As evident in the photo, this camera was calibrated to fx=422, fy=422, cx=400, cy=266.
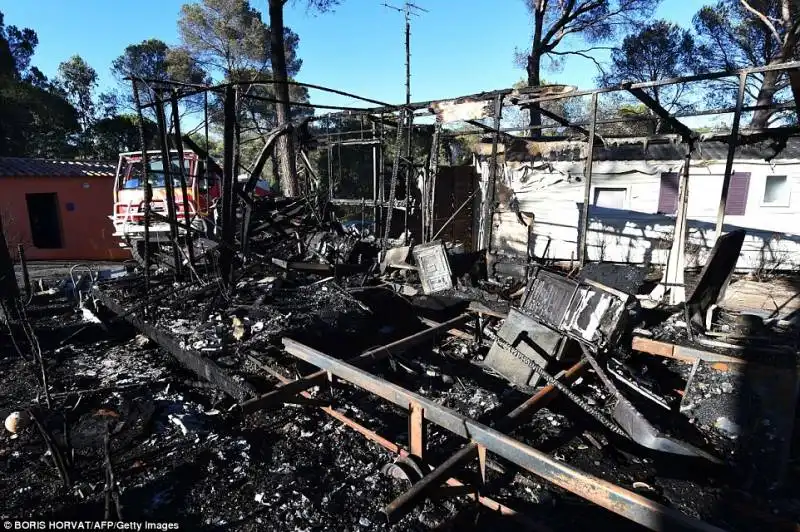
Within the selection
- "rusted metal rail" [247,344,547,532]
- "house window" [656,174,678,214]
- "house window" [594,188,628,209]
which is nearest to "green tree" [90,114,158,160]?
"house window" [594,188,628,209]

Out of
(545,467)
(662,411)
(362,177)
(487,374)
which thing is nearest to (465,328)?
(487,374)

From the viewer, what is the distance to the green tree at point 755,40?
12516mm

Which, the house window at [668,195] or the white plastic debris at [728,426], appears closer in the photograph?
the white plastic debris at [728,426]

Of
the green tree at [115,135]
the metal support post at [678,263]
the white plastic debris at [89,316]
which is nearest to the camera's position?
the metal support post at [678,263]

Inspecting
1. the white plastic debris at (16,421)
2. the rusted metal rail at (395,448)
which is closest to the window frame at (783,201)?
the rusted metal rail at (395,448)

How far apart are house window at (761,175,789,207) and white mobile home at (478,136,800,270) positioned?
0.02m

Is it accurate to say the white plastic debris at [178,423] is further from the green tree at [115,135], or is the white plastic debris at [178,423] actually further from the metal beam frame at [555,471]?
the green tree at [115,135]

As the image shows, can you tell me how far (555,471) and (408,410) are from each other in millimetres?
1084

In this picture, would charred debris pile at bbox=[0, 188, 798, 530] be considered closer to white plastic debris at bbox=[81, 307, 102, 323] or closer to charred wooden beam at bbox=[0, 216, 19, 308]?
white plastic debris at bbox=[81, 307, 102, 323]

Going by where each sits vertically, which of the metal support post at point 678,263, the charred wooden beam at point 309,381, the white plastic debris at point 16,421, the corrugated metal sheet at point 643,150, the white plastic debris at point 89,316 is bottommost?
the white plastic debris at point 16,421

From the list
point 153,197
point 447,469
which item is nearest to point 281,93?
point 153,197

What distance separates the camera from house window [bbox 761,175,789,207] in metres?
9.64

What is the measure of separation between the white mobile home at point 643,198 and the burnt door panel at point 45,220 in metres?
16.7

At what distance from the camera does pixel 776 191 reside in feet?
32.0
